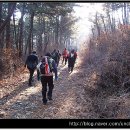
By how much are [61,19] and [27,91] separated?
34.3 m

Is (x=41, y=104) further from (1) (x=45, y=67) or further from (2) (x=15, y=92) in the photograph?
(2) (x=15, y=92)

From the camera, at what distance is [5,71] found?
1936cm

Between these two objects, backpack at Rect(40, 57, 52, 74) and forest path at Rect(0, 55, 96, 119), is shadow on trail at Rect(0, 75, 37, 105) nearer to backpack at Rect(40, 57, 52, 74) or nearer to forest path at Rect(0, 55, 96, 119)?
forest path at Rect(0, 55, 96, 119)

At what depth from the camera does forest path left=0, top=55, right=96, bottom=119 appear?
11250mm

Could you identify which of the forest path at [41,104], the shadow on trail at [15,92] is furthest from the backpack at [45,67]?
the shadow on trail at [15,92]

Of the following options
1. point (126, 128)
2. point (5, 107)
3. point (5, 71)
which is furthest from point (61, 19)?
point (126, 128)

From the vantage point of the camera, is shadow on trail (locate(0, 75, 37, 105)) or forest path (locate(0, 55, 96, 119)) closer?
forest path (locate(0, 55, 96, 119))

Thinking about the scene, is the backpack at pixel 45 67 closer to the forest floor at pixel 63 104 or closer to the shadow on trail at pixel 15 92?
the forest floor at pixel 63 104

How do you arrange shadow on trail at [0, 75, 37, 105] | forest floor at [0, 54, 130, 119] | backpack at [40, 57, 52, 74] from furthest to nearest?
1. shadow on trail at [0, 75, 37, 105]
2. backpack at [40, 57, 52, 74]
3. forest floor at [0, 54, 130, 119]

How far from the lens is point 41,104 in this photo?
12.8 metres

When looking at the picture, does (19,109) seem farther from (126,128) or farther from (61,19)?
(61,19)

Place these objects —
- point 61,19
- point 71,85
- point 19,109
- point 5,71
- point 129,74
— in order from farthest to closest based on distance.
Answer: point 61,19
point 5,71
point 71,85
point 129,74
point 19,109

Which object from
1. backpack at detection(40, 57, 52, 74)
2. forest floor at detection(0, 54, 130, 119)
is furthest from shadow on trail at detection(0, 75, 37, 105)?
backpack at detection(40, 57, 52, 74)

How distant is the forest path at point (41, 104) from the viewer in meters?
11.2
